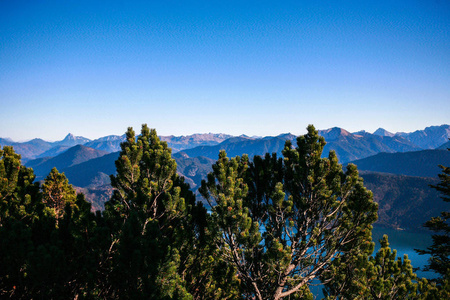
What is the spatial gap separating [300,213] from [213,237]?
13.2 ft

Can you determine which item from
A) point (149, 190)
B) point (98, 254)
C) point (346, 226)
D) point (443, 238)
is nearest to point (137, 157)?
point (149, 190)

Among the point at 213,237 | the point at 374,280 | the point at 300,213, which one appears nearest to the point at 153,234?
the point at 213,237

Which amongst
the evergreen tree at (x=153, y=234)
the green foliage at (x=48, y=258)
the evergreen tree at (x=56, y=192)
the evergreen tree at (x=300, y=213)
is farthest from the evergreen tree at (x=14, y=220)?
the evergreen tree at (x=300, y=213)

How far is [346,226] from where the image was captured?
1097cm

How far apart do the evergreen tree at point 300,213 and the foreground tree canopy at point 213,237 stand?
0.05 metres

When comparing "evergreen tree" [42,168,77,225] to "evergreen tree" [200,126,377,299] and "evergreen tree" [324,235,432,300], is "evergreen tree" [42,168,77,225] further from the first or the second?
"evergreen tree" [324,235,432,300]

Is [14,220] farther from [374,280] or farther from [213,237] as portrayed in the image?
[374,280]

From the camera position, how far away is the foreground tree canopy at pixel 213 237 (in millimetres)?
9812

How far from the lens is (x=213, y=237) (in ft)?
33.7

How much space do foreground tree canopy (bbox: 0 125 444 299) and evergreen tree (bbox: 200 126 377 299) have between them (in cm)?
5

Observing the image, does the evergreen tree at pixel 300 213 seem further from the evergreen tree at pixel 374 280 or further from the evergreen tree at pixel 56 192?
the evergreen tree at pixel 56 192

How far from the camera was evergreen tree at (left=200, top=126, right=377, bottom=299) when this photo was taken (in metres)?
10.4

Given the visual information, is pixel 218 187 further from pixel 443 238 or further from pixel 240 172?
pixel 443 238

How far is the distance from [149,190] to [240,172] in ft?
14.5
